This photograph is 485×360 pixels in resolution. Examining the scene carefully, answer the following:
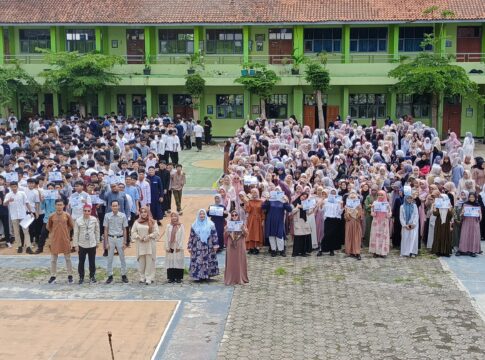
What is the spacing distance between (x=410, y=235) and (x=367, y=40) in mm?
23592

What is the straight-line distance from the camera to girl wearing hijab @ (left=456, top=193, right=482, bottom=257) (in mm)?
15867

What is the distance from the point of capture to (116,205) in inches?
545

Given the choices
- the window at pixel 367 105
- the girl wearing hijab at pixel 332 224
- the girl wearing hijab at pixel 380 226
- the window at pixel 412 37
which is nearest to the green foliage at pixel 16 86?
the window at pixel 367 105

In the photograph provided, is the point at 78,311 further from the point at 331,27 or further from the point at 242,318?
the point at 331,27

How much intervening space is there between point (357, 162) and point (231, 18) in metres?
18.7

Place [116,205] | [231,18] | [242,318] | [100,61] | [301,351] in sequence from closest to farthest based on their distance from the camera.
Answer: [301,351], [242,318], [116,205], [100,61], [231,18]

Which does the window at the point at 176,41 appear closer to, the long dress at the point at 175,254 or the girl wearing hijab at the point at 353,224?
the girl wearing hijab at the point at 353,224

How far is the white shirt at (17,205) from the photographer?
1617cm

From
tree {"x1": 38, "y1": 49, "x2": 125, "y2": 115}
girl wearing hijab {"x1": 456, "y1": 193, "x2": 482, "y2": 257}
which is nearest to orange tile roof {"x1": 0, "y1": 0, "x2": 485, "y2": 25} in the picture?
tree {"x1": 38, "y1": 49, "x2": 125, "y2": 115}

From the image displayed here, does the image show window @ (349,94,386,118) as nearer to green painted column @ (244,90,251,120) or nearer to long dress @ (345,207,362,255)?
green painted column @ (244,90,251,120)

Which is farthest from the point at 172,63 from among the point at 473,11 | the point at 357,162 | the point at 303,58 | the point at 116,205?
the point at 116,205

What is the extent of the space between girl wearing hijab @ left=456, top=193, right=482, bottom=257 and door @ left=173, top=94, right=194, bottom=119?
23.9 metres

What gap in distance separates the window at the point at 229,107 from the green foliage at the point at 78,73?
5837 mm

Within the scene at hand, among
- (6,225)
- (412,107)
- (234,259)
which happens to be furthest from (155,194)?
(412,107)
